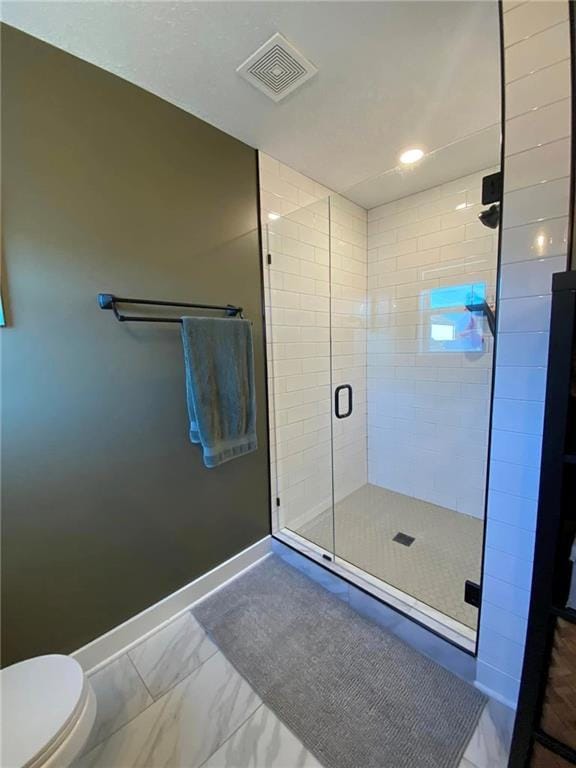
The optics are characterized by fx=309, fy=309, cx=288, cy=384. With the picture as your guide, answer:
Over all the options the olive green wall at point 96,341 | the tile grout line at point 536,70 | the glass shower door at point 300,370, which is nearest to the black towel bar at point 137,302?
the olive green wall at point 96,341

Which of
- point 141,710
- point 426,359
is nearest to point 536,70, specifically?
point 426,359

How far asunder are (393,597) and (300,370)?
1.38 meters

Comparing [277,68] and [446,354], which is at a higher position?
[277,68]

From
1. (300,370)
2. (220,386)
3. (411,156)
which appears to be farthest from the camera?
(300,370)

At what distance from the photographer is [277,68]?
49.9 inches

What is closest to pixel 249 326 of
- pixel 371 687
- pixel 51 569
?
pixel 51 569

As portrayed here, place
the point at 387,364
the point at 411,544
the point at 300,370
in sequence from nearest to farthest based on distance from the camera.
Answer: the point at 411,544 < the point at 300,370 < the point at 387,364

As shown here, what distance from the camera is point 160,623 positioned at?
1.54 m

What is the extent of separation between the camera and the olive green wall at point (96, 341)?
1.13 metres

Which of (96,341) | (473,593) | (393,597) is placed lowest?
(393,597)

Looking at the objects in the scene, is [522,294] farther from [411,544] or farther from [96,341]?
[411,544]

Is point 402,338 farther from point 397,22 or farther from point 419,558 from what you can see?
point 397,22

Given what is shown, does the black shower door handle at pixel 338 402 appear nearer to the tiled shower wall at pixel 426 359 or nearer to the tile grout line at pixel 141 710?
the tiled shower wall at pixel 426 359

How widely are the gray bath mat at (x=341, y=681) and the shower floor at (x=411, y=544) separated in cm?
26
